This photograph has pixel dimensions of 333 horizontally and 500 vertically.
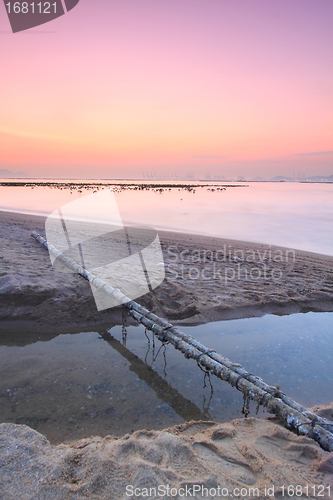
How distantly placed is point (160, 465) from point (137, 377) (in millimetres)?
1981

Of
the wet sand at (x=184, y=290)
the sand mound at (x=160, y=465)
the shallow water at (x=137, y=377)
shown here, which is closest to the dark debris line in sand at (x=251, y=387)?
the sand mound at (x=160, y=465)

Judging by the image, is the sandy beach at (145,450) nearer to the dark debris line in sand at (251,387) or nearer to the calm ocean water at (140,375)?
the dark debris line in sand at (251,387)

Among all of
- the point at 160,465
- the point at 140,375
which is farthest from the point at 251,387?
the point at 140,375

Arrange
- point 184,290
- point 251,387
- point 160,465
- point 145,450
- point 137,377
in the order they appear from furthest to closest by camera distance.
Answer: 1. point 184,290
2. point 137,377
3. point 251,387
4. point 145,450
5. point 160,465

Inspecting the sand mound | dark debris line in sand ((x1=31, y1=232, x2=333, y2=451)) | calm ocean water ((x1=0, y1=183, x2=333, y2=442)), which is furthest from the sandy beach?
calm ocean water ((x1=0, y1=183, x2=333, y2=442))

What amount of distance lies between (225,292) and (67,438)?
5.13 m

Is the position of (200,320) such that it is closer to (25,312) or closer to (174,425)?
(174,425)

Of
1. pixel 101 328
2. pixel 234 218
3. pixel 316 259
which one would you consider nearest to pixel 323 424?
pixel 101 328

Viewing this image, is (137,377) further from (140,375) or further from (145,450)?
(145,450)

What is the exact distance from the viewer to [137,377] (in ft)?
14.5

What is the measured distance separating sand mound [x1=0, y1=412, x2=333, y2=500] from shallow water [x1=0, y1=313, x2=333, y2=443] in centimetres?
68

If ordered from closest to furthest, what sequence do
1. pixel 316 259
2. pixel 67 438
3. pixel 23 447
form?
1. pixel 23 447
2. pixel 67 438
3. pixel 316 259

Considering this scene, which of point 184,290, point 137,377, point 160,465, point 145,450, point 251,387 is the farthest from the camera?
point 184,290

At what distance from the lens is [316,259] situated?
11133mm
